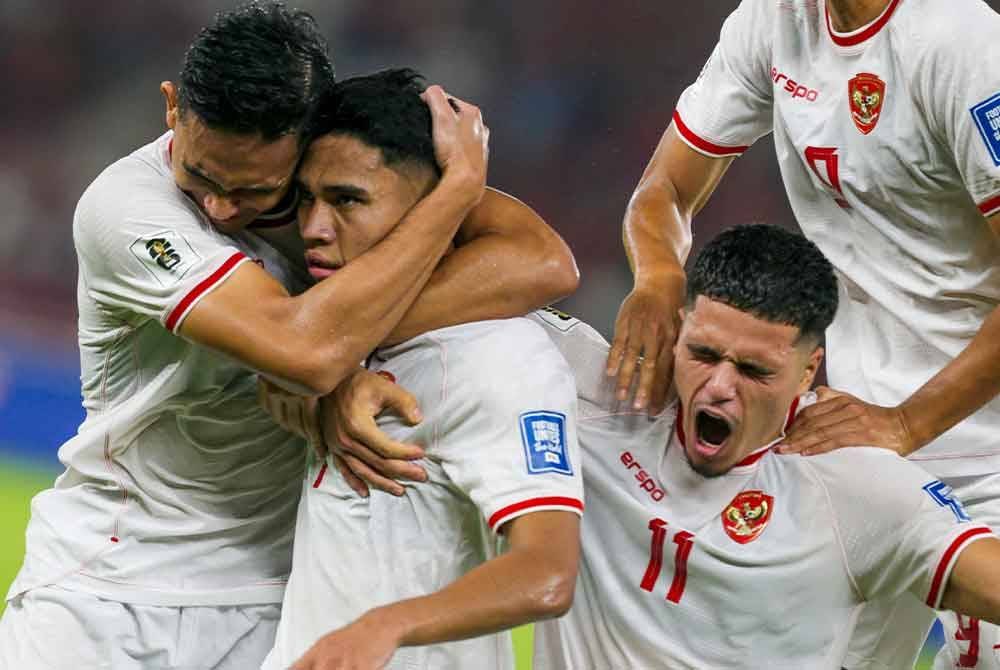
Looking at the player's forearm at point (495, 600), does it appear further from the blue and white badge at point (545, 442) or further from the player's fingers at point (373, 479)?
the player's fingers at point (373, 479)

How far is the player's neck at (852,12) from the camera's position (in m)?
3.02

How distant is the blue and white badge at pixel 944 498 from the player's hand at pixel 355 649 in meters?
1.05

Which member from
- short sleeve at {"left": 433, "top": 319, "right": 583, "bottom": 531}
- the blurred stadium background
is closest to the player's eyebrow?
short sleeve at {"left": 433, "top": 319, "right": 583, "bottom": 531}

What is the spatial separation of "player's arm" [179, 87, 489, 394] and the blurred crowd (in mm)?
4553

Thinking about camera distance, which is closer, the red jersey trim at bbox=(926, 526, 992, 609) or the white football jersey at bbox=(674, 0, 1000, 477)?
the red jersey trim at bbox=(926, 526, 992, 609)

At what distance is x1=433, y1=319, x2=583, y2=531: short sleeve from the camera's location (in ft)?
7.97

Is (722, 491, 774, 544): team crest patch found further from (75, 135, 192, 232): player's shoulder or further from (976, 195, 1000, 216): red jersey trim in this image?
(75, 135, 192, 232): player's shoulder

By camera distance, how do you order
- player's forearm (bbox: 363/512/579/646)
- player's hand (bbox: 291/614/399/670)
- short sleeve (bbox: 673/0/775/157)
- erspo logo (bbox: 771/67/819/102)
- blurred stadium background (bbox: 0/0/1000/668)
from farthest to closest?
blurred stadium background (bbox: 0/0/1000/668)
short sleeve (bbox: 673/0/775/157)
erspo logo (bbox: 771/67/819/102)
player's forearm (bbox: 363/512/579/646)
player's hand (bbox: 291/614/399/670)

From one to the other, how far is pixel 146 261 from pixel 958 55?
57.8 inches

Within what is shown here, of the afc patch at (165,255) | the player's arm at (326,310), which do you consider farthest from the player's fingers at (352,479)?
the afc patch at (165,255)

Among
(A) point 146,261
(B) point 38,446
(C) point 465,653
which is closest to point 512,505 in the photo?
(C) point 465,653

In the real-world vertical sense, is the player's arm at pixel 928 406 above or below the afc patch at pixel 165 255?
below

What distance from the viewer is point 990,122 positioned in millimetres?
2873

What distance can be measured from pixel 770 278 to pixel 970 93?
508 mm
